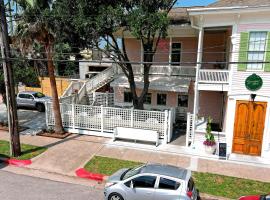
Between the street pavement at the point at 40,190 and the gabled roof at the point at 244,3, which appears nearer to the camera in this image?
the street pavement at the point at 40,190

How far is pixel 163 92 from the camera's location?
62.1 feet

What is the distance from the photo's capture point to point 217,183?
9.69 metres

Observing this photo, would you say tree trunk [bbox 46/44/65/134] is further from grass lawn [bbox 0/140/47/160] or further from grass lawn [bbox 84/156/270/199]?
grass lawn [bbox 84/156/270/199]

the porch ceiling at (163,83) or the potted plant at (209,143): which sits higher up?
the porch ceiling at (163,83)

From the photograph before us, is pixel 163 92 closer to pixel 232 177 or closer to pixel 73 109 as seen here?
pixel 73 109

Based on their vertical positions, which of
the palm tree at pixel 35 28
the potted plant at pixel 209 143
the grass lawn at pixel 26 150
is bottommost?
the grass lawn at pixel 26 150

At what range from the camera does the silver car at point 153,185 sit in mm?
7328

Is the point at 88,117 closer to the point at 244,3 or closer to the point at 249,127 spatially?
the point at 249,127

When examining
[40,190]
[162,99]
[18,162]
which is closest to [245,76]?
[162,99]

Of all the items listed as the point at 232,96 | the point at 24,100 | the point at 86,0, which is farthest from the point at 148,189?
the point at 24,100

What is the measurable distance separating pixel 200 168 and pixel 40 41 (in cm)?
1096

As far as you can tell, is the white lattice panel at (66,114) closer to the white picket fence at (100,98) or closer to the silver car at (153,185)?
the white picket fence at (100,98)

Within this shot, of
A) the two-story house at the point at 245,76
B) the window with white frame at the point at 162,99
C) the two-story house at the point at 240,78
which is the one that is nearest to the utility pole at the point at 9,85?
the two-story house at the point at 240,78

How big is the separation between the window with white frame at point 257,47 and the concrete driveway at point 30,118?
1366 centimetres
